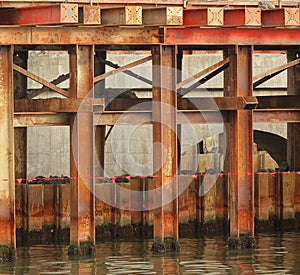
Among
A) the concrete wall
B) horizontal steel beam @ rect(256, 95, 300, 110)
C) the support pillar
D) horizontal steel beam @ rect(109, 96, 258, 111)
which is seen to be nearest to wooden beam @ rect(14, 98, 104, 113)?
the support pillar

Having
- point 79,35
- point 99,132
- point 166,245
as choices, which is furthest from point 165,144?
point 99,132

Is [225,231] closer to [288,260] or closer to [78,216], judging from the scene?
[288,260]

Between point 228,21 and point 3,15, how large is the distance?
4.41 m

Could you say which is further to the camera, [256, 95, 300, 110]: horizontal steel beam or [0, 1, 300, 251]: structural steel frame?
[256, 95, 300, 110]: horizontal steel beam

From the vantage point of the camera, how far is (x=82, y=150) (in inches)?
1179

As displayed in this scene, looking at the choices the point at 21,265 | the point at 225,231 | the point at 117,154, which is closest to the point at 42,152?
the point at 117,154

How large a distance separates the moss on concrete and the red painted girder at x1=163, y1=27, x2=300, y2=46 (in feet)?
12.6

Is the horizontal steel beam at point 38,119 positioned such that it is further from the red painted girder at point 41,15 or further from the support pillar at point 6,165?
the red painted girder at point 41,15

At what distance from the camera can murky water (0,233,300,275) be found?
97.6 ft

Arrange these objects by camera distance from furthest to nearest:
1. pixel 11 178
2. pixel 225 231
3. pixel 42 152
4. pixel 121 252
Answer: pixel 42 152
pixel 225 231
pixel 121 252
pixel 11 178

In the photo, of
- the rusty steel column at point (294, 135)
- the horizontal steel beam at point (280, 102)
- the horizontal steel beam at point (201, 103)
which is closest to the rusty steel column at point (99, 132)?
the horizontal steel beam at point (201, 103)

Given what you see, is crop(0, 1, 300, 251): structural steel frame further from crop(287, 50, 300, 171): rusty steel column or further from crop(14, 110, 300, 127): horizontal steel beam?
crop(287, 50, 300, 171): rusty steel column

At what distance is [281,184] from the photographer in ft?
119

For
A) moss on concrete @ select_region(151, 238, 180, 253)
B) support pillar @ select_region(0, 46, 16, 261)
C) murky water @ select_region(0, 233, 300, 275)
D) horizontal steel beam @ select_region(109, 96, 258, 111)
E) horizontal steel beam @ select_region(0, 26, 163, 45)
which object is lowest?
murky water @ select_region(0, 233, 300, 275)
